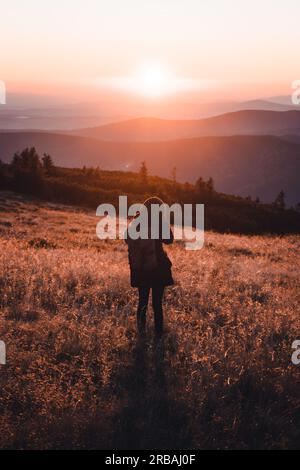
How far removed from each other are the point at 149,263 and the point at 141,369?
163 centimetres

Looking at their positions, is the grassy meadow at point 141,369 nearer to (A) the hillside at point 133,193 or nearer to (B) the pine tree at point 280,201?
(A) the hillside at point 133,193

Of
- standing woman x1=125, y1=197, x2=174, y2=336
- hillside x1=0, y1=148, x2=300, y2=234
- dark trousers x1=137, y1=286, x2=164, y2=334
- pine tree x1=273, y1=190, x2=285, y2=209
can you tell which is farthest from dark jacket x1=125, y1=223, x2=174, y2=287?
pine tree x1=273, y1=190, x2=285, y2=209

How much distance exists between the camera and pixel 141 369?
5.37 m

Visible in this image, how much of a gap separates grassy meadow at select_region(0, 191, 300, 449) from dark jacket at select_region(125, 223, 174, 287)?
0.77m

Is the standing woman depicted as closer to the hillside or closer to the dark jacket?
the dark jacket

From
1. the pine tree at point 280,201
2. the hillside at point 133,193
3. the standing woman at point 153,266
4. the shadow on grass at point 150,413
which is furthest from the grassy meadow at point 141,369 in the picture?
the pine tree at point 280,201

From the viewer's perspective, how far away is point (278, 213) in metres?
70.9

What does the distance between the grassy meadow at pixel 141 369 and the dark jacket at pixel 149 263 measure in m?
0.77

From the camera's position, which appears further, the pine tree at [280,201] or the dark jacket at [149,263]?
the pine tree at [280,201]

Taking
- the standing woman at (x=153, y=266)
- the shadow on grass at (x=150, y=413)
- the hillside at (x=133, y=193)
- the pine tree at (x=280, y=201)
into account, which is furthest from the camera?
the pine tree at (x=280, y=201)

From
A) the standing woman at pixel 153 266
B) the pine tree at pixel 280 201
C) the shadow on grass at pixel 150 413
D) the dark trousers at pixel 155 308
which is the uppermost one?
the pine tree at pixel 280 201

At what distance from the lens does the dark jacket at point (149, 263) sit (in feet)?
21.0
